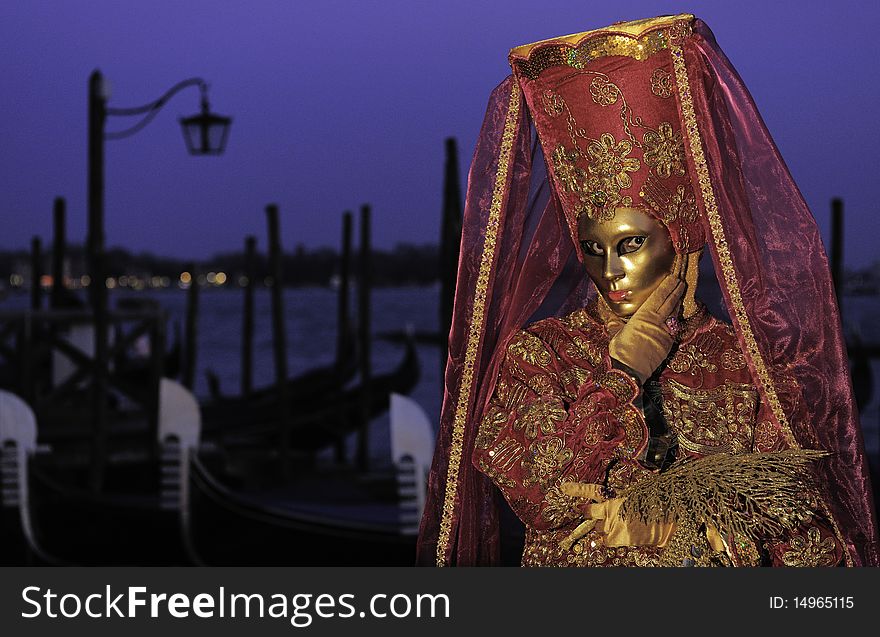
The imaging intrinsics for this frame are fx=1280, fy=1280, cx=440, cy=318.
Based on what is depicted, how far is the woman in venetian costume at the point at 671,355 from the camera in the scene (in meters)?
1.71

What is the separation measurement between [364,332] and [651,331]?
7843mm

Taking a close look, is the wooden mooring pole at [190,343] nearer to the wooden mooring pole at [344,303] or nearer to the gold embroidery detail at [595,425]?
the wooden mooring pole at [344,303]

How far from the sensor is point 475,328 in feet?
6.28

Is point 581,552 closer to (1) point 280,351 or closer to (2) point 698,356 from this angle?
(2) point 698,356

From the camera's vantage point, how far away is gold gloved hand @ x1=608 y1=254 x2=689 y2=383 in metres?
1.77

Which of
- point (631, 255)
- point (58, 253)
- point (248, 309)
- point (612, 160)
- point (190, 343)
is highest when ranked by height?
point (612, 160)

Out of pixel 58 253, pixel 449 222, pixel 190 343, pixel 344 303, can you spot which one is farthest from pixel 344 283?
pixel 449 222

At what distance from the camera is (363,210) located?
9945 millimetres

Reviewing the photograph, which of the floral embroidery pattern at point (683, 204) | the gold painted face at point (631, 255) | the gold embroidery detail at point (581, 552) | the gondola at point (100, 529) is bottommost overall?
the gondola at point (100, 529)

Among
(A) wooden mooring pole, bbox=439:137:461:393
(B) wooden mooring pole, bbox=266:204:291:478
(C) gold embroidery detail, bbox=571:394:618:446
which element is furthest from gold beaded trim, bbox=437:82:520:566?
(B) wooden mooring pole, bbox=266:204:291:478

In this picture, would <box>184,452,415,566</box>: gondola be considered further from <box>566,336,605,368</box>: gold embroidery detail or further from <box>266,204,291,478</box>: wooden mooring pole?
<box>566,336,605,368</box>: gold embroidery detail

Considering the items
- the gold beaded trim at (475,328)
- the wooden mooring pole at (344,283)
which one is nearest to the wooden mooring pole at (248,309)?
the wooden mooring pole at (344,283)
